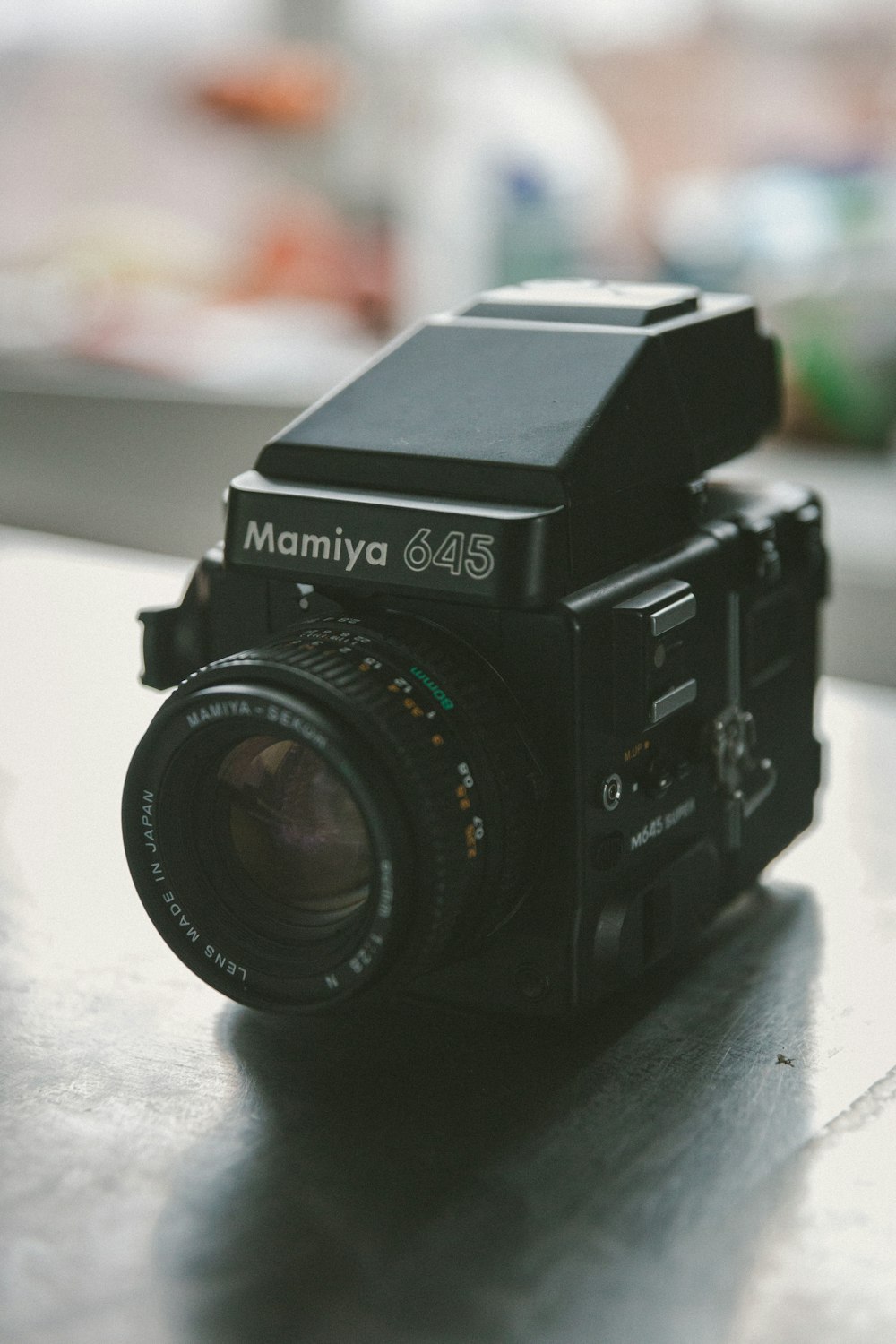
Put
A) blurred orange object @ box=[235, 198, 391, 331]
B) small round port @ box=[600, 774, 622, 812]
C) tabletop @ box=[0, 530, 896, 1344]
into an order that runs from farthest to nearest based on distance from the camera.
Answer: blurred orange object @ box=[235, 198, 391, 331] → small round port @ box=[600, 774, 622, 812] → tabletop @ box=[0, 530, 896, 1344]

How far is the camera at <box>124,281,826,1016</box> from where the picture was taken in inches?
17.9

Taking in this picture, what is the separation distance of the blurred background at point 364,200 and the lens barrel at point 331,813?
3.47 ft

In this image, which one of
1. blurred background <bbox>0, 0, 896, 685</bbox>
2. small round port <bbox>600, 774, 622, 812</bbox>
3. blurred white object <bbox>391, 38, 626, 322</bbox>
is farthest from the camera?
blurred white object <bbox>391, 38, 626, 322</bbox>

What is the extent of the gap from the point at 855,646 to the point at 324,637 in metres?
0.83

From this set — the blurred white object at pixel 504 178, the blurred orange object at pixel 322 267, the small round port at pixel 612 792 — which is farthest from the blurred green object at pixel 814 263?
the small round port at pixel 612 792

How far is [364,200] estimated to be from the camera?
2305 mm

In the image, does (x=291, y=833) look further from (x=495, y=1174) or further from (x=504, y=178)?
(x=504, y=178)

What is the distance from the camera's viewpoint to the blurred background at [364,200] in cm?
168

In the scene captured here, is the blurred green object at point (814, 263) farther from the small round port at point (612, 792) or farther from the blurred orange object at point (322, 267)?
the small round port at point (612, 792)

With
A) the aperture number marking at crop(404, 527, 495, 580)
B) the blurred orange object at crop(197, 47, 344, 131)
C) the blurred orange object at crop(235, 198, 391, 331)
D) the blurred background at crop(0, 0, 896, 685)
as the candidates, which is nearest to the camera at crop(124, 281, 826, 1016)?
the aperture number marking at crop(404, 527, 495, 580)

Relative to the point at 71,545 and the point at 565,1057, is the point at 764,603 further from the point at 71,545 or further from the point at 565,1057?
the point at 71,545

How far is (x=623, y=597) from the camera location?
A: 0.49m

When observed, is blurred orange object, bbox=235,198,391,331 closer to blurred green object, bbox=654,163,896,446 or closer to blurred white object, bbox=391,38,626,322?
blurred white object, bbox=391,38,626,322

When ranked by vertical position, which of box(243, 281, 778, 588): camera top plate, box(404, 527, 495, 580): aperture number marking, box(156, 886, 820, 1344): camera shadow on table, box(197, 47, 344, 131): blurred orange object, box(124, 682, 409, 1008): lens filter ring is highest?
box(197, 47, 344, 131): blurred orange object
